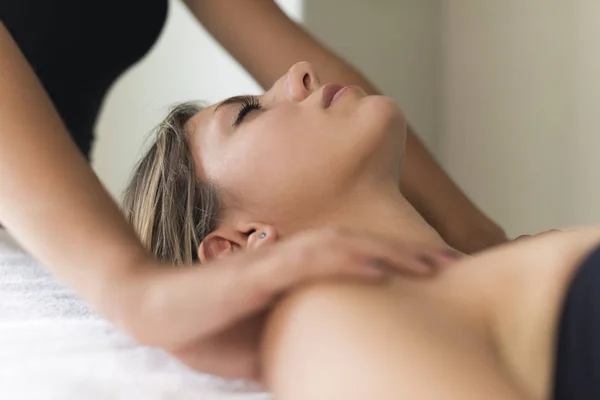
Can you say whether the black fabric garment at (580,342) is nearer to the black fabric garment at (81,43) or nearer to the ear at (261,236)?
the ear at (261,236)

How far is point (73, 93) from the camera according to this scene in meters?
1.08

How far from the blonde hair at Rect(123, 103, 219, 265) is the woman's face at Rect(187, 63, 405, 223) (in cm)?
2

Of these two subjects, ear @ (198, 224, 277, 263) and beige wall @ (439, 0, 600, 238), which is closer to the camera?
ear @ (198, 224, 277, 263)

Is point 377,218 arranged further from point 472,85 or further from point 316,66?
point 472,85

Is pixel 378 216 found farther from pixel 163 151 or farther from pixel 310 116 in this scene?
pixel 163 151

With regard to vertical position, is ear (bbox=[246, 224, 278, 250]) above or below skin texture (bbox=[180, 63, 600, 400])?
below

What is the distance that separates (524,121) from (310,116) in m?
0.74

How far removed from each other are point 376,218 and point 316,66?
369 millimetres

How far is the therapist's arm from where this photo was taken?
1.03 metres

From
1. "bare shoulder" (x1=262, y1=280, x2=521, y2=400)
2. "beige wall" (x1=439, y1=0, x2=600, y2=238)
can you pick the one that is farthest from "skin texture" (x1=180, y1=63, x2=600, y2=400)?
"beige wall" (x1=439, y1=0, x2=600, y2=238)

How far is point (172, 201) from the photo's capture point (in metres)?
0.95

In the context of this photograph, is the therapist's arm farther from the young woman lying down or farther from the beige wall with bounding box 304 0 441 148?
the beige wall with bounding box 304 0 441 148

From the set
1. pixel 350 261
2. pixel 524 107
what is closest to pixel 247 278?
pixel 350 261

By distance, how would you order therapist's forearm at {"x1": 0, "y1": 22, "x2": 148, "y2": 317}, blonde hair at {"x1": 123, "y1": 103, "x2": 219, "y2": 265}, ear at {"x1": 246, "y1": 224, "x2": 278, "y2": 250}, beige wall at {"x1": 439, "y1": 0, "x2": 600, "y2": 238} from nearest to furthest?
therapist's forearm at {"x1": 0, "y1": 22, "x2": 148, "y2": 317} → ear at {"x1": 246, "y1": 224, "x2": 278, "y2": 250} → blonde hair at {"x1": 123, "y1": 103, "x2": 219, "y2": 265} → beige wall at {"x1": 439, "y1": 0, "x2": 600, "y2": 238}
